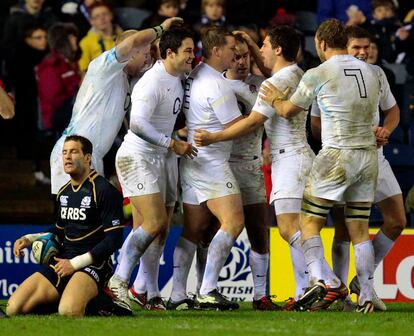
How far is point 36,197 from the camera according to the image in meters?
17.8

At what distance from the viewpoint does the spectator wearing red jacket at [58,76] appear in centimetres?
1725

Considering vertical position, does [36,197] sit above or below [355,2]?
below

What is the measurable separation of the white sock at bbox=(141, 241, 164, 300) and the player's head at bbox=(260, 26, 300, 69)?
78.2 inches

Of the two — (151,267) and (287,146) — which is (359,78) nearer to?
(287,146)

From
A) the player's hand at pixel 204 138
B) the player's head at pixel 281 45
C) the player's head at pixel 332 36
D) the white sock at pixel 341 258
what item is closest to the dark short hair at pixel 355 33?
the player's head at pixel 281 45

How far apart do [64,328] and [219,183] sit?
248cm

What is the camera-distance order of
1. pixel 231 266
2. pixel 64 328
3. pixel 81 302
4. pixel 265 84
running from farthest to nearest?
pixel 231 266
pixel 265 84
pixel 81 302
pixel 64 328

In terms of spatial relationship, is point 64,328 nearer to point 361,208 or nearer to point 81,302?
point 81,302

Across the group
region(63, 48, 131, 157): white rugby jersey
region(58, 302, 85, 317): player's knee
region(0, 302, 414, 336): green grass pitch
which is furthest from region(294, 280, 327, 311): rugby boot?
region(63, 48, 131, 157): white rugby jersey

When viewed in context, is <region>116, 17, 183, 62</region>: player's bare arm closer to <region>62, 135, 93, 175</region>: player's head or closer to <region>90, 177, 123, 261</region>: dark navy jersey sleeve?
<region>62, 135, 93, 175</region>: player's head

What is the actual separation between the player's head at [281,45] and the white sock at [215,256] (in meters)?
1.60

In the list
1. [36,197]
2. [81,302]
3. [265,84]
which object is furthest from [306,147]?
[36,197]

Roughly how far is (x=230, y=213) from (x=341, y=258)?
115cm

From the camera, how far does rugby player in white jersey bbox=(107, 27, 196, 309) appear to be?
11.9 meters
